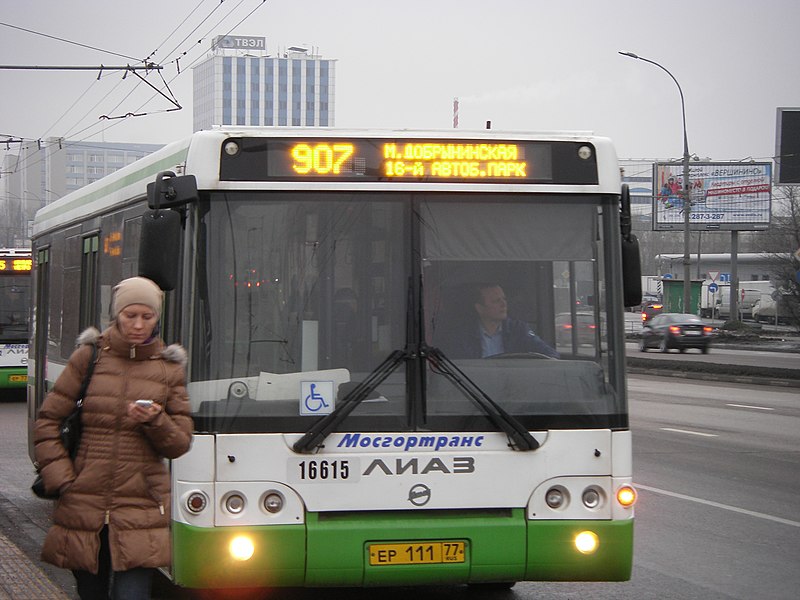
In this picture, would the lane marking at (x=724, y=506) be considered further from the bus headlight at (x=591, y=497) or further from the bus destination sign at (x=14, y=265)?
the bus destination sign at (x=14, y=265)

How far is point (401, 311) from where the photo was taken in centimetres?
622

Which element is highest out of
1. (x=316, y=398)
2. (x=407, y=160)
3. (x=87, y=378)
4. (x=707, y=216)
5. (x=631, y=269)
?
(x=707, y=216)

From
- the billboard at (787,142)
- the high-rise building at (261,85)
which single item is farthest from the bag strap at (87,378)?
the high-rise building at (261,85)

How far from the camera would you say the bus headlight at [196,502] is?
19.8 feet

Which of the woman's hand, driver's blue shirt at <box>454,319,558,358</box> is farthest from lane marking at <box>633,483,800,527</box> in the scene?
the woman's hand

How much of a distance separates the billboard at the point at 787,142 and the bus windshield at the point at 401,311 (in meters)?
47.3

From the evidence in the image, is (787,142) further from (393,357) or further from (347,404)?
(347,404)

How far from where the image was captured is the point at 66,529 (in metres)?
4.79

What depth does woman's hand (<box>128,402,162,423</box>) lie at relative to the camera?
4656mm

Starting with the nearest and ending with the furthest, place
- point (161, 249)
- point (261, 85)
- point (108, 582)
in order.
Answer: point (108, 582) → point (161, 249) → point (261, 85)

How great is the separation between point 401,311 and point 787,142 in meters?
49.3

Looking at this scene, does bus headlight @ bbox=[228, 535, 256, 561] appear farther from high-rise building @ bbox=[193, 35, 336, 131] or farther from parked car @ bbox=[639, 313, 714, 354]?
high-rise building @ bbox=[193, 35, 336, 131]

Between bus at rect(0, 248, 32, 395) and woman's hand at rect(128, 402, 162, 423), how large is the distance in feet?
64.3

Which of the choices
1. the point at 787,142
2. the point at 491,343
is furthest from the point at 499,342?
the point at 787,142
